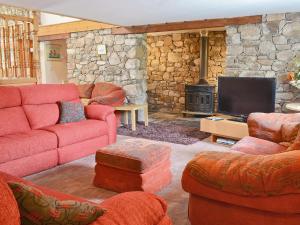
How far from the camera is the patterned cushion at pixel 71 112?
4180 millimetres

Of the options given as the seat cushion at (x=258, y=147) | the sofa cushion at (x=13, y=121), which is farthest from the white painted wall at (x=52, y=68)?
the seat cushion at (x=258, y=147)

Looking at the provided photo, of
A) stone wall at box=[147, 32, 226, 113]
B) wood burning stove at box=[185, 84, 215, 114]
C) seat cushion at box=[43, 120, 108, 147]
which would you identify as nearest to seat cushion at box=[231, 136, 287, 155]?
seat cushion at box=[43, 120, 108, 147]

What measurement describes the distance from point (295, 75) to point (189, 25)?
7.26 ft

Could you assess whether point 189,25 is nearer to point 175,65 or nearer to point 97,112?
point 175,65

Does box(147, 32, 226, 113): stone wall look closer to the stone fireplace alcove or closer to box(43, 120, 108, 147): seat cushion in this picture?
the stone fireplace alcove

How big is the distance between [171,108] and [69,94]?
4.04 m

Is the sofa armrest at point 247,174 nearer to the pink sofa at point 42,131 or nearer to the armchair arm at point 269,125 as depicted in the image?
the armchair arm at point 269,125

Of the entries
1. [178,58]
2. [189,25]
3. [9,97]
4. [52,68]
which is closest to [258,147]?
[9,97]

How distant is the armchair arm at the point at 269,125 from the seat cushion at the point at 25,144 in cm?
235

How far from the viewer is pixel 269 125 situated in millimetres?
3402

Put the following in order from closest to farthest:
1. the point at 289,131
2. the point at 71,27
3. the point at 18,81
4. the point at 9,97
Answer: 1. the point at 289,131
2. the point at 9,97
3. the point at 18,81
4. the point at 71,27

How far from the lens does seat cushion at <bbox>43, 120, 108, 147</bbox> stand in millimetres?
3705

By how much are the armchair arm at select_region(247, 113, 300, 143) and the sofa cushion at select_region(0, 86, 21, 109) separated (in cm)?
292

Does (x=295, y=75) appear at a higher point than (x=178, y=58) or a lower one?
lower
